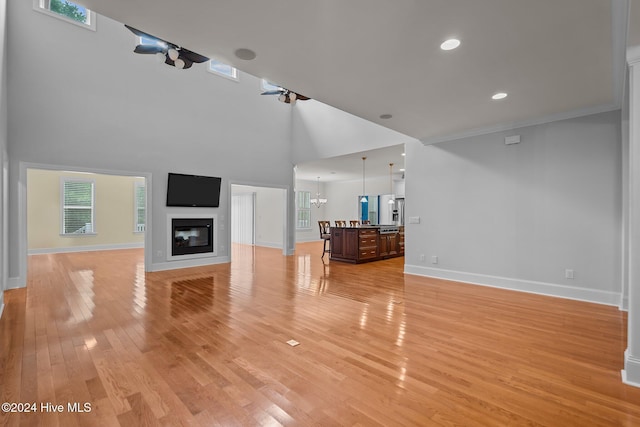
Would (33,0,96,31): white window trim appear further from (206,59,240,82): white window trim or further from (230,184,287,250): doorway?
(230,184,287,250): doorway

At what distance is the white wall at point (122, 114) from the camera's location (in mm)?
4957

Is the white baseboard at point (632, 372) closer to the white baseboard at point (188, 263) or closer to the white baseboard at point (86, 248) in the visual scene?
the white baseboard at point (188, 263)

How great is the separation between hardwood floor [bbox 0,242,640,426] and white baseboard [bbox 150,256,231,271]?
5.61 ft

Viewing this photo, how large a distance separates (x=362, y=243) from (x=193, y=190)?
4.28 meters

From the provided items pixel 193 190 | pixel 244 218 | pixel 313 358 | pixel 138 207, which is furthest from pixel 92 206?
pixel 313 358

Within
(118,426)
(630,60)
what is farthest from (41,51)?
(630,60)

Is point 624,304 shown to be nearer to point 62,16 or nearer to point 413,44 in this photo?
point 413,44

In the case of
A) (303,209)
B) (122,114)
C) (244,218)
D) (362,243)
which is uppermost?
(122,114)

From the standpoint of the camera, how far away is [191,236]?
6938 millimetres

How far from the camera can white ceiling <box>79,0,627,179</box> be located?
2.07 m

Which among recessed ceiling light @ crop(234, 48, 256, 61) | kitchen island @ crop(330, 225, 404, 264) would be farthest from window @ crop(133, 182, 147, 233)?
recessed ceiling light @ crop(234, 48, 256, 61)

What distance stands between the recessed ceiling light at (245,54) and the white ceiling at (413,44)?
0.17 feet

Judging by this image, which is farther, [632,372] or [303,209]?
[303,209]

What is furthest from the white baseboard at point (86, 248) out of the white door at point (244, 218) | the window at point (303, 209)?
the window at point (303, 209)
